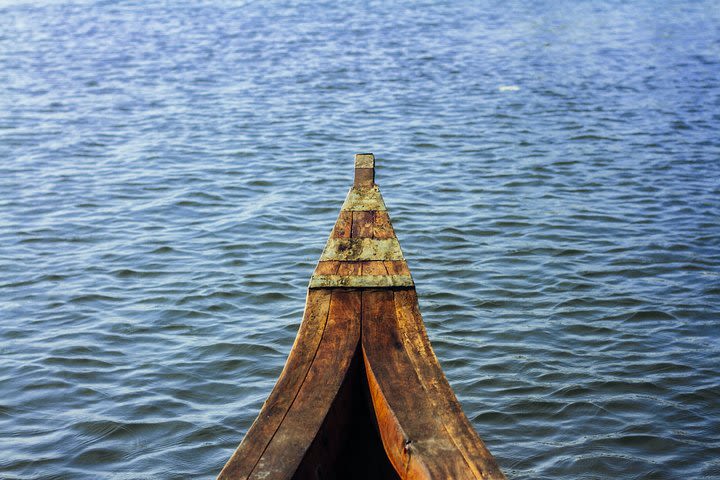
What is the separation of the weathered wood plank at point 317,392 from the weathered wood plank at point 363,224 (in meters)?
0.53

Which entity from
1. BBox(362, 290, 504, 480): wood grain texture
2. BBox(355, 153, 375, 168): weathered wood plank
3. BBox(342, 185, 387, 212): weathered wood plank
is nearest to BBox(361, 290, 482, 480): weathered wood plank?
BBox(362, 290, 504, 480): wood grain texture

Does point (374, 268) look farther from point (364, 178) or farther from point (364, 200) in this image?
point (364, 178)

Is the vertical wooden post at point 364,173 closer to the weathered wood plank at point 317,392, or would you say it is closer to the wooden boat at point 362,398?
the wooden boat at point 362,398

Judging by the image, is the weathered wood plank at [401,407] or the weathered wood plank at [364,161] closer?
the weathered wood plank at [401,407]

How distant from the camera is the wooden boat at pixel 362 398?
234cm

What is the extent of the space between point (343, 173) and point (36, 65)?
790cm

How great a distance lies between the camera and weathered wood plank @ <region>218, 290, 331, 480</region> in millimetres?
2291

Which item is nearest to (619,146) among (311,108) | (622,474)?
(311,108)

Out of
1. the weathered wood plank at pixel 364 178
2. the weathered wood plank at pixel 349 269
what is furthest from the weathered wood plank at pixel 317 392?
the weathered wood plank at pixel 364 178

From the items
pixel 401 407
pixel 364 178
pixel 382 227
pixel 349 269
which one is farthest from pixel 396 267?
pixel 364 178

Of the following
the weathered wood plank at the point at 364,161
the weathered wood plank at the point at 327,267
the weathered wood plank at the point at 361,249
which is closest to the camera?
the weathered wood plank at the point at 327,267

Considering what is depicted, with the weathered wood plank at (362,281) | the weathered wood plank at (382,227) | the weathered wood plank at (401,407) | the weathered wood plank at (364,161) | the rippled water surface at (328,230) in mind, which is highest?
the weathered wood plank at (364,161)

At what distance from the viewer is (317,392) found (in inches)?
106

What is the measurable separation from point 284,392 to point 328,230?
419 cm
